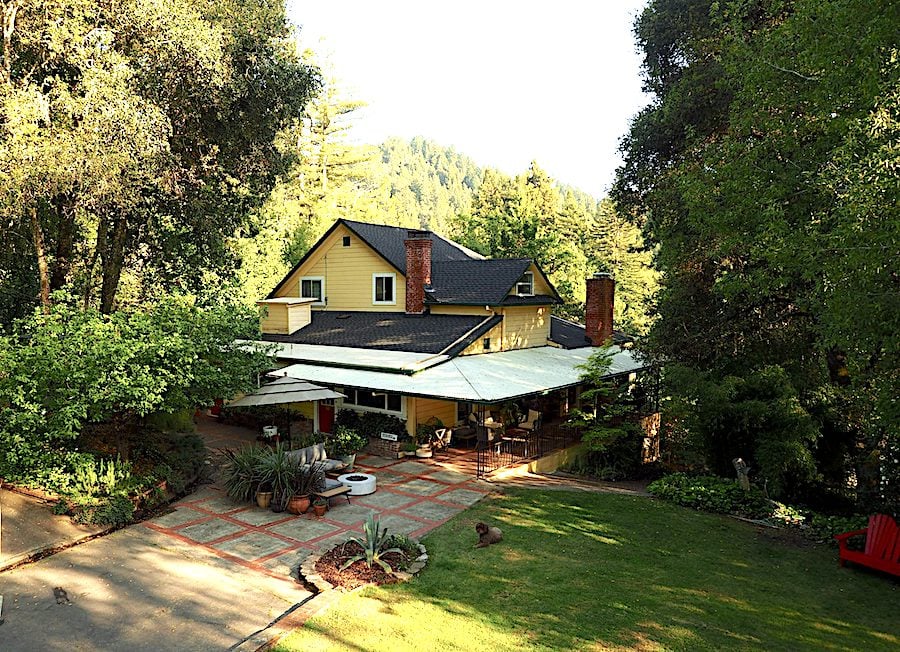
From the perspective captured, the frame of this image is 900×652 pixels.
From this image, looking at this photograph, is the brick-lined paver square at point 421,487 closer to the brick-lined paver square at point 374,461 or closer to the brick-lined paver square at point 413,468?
the brick-lined paver square at point 413,468

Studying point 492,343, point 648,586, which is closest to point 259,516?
point 648,586

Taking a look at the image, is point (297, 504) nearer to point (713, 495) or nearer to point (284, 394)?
point (284, 394)

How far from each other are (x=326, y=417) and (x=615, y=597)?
12.7 m

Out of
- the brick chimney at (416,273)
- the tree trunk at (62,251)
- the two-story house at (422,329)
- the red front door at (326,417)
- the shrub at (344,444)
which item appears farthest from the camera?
the brick chimney at (416,273)

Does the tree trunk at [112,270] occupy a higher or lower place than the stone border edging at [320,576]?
higher

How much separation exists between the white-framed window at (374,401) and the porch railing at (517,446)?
2.71 meters

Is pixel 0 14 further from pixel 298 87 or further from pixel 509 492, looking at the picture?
pixel 509 492

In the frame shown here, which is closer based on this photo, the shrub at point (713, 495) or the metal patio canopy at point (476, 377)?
the shrub at point (713, 495)

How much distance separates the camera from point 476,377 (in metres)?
17.1

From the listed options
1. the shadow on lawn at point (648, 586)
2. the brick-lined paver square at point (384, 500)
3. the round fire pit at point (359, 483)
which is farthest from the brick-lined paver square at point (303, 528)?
the shadow on lawn at point (648, 586)

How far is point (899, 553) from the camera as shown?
9664mm

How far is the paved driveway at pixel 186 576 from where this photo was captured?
25.3 feet

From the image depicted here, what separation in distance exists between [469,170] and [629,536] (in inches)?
6845

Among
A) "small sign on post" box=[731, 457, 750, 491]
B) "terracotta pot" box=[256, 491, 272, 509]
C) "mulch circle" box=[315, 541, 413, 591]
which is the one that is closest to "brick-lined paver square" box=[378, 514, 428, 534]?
"mulch circle" box=[315, 541, 413, 591]
